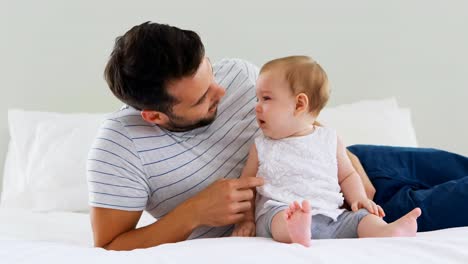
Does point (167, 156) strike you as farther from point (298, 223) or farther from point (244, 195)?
point (298, 223)

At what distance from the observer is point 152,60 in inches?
56.9

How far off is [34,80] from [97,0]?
404mm

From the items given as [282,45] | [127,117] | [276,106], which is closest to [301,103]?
[276,106]

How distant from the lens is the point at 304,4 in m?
2.73

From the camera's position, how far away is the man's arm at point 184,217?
1.50m

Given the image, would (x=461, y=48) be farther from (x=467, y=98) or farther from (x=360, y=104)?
(x=360, y=104)

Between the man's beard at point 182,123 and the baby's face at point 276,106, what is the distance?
13cm

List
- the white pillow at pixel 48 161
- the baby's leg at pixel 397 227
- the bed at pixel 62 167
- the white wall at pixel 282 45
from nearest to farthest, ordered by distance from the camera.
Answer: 1. the baby's leg at pixel 397 227
2. the bed at pixel 62 167
3. the white pillow at pixel 48 161
4. the white wall at pixel 282 45

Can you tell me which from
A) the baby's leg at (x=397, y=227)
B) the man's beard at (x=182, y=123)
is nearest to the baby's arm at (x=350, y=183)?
the baby's leg at (x=397, y=227)

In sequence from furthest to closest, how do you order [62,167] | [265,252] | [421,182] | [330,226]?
[62,167]
[421,182]
[330,226]
[265,252]

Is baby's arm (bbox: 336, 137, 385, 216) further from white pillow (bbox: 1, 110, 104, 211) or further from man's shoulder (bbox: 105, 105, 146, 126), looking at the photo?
white pillow (bbox: 1, 110, 104, 211)

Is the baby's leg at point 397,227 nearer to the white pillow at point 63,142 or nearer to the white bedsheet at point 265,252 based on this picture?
the white bedsheet at point 265,252

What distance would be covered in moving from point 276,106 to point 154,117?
0.29m

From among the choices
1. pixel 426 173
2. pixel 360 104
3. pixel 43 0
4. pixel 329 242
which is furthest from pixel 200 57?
pixel 43 0
